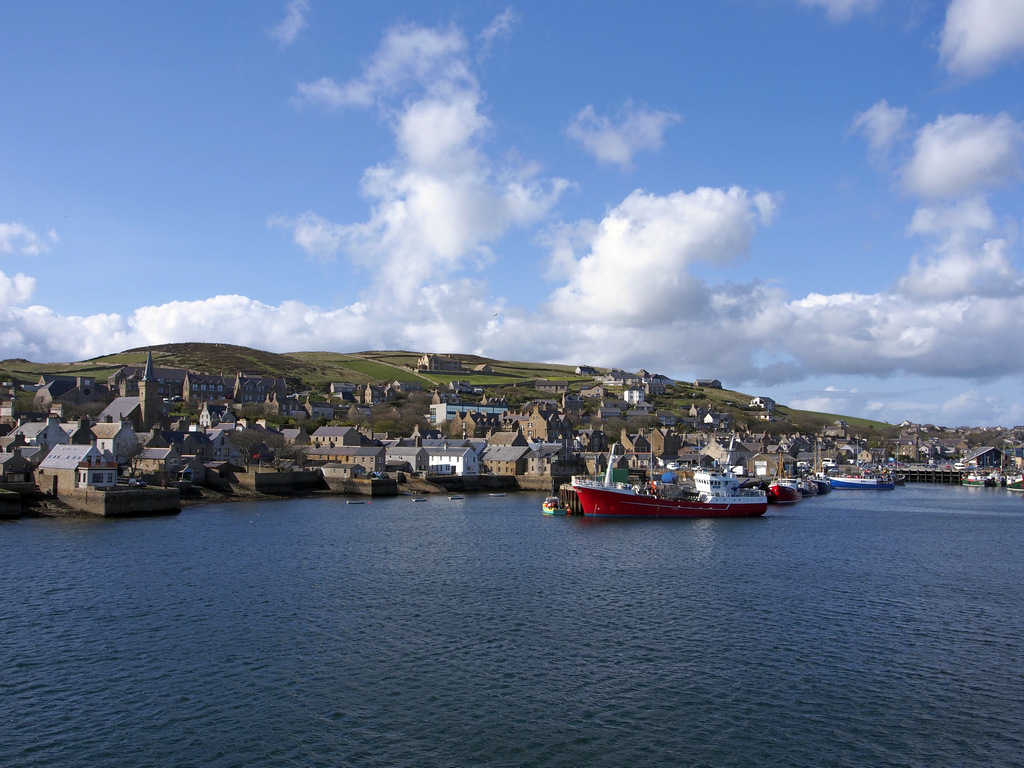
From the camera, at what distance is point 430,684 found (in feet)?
74.7

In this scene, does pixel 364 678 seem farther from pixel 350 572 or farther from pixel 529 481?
pixel 529 481

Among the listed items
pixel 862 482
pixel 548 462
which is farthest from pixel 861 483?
pixel 548 462

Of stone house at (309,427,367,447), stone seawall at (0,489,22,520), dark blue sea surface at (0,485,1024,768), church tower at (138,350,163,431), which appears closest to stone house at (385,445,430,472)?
stone house at (309,427,367,447)

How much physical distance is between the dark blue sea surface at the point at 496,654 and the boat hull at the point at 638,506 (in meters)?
19.4

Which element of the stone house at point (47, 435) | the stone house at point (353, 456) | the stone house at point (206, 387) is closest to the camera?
the stone house at point (47, 435)

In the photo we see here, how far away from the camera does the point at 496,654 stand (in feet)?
83.8

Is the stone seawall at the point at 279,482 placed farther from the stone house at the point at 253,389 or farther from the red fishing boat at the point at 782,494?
the stone house at the point at 253,389

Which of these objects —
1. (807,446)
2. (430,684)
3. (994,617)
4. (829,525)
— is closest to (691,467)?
(807,446)

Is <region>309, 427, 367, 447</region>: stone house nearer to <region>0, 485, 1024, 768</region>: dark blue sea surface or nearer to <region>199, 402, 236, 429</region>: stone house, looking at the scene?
<region>199, 402, 236, 429</region>: stone house

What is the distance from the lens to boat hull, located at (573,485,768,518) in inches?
2702

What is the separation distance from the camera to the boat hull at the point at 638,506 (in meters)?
68.6

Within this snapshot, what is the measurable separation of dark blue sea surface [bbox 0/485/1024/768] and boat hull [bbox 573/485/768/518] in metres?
19.4

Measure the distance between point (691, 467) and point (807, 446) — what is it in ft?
165

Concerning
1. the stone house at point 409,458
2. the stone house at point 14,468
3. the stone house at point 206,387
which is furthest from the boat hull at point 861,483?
the stone house at point 206,387
